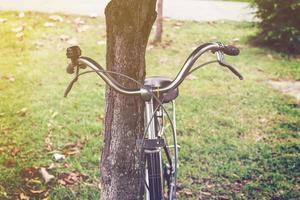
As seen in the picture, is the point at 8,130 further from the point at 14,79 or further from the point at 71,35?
the point at 71,35

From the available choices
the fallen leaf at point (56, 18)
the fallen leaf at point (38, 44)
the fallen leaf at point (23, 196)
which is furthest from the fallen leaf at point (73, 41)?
the fallen leaf at point (23, 196)

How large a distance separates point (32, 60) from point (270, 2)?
427 cm

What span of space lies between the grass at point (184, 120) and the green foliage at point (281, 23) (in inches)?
12.7

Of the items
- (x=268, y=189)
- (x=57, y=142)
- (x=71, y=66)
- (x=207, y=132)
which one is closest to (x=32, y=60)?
(x=57, y=142)

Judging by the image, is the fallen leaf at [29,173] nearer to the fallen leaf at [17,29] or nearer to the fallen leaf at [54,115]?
the fallen leaf at [54,115]

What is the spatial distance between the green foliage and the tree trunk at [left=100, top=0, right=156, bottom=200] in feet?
19.7

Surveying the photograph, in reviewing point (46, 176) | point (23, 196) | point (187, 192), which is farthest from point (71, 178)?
point (187, 192)

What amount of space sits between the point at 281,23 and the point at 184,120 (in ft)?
12.9

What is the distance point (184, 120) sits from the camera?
5.46 metres

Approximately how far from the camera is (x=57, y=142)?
15.8ft

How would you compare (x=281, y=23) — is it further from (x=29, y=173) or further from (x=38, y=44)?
(x=29, y=173)

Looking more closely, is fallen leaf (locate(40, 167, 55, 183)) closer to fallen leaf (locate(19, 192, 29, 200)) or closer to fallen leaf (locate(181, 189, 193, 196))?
fallen leaf (locate(19, 192, 29, 200))

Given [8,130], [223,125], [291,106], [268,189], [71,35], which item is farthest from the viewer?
[71,35]

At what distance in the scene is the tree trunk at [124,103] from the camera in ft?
9.15
